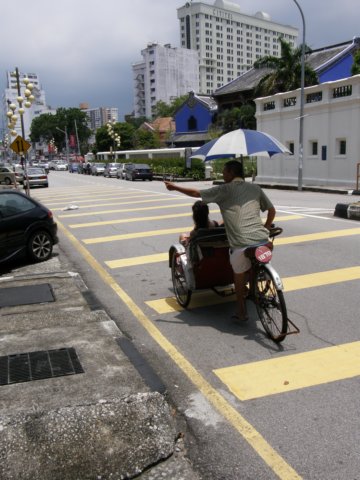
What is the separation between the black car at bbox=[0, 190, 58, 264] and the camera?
9.12 meters

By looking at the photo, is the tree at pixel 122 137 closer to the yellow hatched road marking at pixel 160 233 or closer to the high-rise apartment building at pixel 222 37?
the high-rise apartment building at pixel 222 37

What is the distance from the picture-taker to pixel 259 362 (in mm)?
4750

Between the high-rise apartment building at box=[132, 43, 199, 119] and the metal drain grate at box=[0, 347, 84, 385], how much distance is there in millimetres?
146101

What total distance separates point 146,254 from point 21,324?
4.47 m

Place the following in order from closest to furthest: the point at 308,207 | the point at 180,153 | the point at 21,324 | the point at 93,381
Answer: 1. the point at 93,381
2. the point at 21,324
3. the point at 308,207
4. the point at 180,153

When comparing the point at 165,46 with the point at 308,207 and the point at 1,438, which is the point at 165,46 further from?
the point at 1,438

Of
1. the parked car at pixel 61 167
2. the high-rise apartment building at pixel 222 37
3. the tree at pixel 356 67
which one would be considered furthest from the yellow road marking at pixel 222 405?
the high-rise apartment building at pixel 222 37

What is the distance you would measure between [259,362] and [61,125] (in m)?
137

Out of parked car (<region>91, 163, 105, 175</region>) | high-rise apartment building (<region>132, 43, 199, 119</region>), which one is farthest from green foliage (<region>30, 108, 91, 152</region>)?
parked car (<region>91, 163, 105, 175</region>)

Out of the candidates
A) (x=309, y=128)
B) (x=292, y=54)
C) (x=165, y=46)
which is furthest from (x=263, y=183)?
(x=165, y=46)

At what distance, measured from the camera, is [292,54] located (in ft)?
127

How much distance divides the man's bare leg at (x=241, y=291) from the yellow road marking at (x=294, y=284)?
1022 mm

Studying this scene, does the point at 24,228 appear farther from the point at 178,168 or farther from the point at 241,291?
the point at 178,168

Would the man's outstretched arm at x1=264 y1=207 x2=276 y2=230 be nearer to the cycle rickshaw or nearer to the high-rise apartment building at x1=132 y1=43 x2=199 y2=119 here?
the cycle rickshaw
